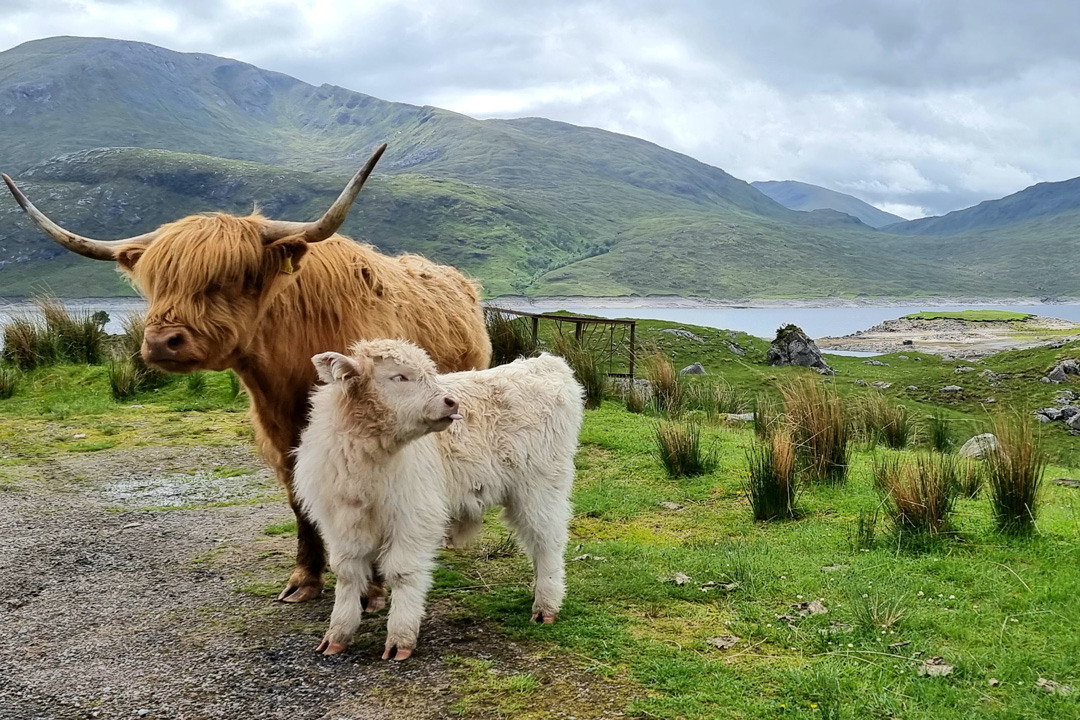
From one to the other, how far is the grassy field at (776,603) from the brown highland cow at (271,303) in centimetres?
112

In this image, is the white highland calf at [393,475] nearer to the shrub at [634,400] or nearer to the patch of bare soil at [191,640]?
the patch of bare soil at [191,640]

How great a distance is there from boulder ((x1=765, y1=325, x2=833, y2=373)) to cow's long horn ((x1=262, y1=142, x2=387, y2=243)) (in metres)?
20.3

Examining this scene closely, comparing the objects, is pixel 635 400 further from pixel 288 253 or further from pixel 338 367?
pixel 338 367

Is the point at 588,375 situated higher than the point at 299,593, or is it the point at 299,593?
the point at 588,375

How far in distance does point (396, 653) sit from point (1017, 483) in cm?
413

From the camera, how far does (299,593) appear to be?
4.66 meters

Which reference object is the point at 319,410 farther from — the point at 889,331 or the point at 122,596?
the point at 889,331

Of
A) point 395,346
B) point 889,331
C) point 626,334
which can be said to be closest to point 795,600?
point 395,346

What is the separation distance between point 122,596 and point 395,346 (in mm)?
2394

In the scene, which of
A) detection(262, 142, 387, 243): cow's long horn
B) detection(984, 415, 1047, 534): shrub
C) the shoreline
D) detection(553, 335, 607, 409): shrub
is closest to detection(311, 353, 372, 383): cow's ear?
detection(262, 142, 387, 243): cow's long horn

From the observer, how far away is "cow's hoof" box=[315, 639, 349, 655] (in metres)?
3.85

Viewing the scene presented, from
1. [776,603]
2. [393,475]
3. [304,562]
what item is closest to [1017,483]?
[776,603]

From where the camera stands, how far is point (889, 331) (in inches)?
2057

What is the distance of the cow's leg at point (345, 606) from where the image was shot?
383 centimetres
